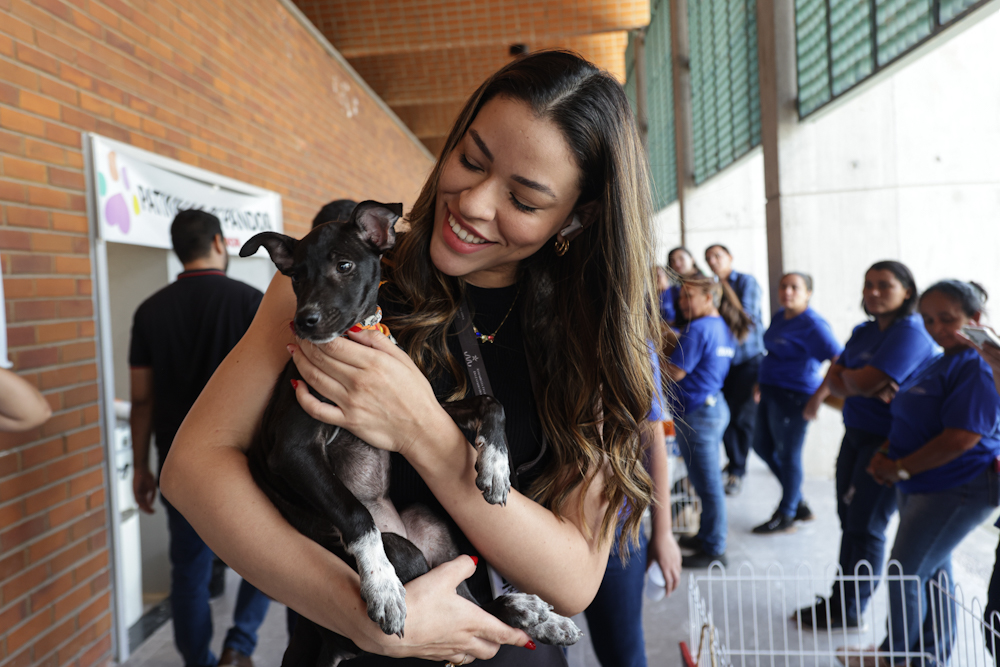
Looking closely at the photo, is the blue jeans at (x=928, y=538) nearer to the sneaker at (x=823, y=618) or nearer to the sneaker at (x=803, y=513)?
the sneaker at (x=823, y=618)

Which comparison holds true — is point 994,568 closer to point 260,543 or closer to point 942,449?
point 942,449

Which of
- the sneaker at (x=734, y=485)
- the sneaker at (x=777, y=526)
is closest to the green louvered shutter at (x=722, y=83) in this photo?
the sneaker at (x=734, y=485)

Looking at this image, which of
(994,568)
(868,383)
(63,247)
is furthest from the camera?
(868,383)

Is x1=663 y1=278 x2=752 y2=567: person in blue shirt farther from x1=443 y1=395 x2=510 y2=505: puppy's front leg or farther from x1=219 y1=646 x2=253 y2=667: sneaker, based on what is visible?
x1=443 y1=395 x2=510 y2=505: puppy's front leg

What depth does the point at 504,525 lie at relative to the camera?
1.08m

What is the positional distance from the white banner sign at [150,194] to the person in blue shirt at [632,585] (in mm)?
2713

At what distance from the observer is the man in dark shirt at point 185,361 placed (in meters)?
2.95

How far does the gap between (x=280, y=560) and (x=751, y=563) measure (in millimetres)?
3989

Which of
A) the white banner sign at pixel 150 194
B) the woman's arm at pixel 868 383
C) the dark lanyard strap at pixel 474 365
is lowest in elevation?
the woman's arm at pixel 868 383

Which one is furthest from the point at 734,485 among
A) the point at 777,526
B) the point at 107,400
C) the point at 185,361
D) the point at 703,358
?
the point at 107,400

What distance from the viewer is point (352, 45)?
24.5 ft

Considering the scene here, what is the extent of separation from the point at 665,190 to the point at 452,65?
4.19m

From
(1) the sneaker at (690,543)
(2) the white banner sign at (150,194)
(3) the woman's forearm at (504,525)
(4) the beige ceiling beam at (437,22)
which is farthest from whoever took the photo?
(4) the beige ceiling beam at (437,22)

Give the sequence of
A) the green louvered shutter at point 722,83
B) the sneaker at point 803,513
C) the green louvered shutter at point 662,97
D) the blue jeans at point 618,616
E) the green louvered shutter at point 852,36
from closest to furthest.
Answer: the blue jeans at point 618,616
the green louvered shutter at point 852,36
the sneaker at point 803,513
the green louvered shutter at point 722,83
the green louvered shutter at point 662,97
